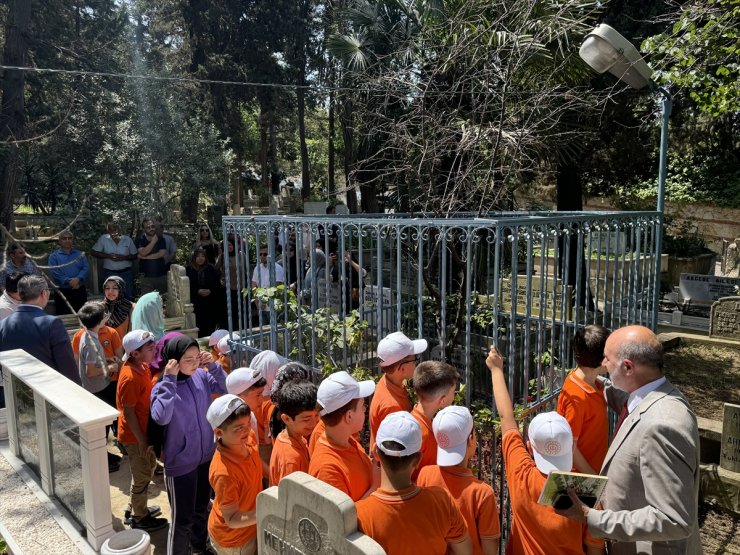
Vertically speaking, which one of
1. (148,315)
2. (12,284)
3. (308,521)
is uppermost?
(12,284)

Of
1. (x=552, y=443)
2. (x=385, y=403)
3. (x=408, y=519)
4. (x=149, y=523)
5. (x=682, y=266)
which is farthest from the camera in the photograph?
(x=682, y=266)

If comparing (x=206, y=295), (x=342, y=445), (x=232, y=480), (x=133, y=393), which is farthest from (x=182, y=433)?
(x=206, y=295)

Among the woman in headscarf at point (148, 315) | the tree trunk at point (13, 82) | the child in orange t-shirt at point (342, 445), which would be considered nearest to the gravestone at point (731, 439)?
the child in orange t-shirt at point (342, 445)

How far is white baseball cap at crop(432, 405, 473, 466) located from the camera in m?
2.53

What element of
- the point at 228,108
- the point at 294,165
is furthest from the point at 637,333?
the point at 294,165

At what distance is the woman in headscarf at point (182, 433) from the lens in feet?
11.7

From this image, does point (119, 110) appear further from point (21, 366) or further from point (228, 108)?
point (21, 366)

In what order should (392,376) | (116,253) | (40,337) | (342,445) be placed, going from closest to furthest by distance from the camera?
(342,445)
(392,376)
(40,337)
(116,253)

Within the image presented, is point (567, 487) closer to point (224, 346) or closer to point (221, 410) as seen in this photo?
point (221, 410)

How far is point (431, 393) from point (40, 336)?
3569 millimetres

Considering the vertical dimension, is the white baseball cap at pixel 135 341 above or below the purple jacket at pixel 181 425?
above

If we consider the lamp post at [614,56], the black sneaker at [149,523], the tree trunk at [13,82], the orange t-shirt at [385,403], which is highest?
the tree trunk at [13,82]

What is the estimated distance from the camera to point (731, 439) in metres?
4.71

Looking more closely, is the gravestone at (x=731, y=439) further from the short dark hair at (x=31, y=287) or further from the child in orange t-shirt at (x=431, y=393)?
the short dark hair at (x=31, y=287)
